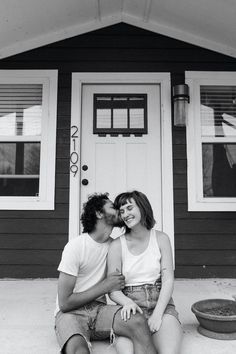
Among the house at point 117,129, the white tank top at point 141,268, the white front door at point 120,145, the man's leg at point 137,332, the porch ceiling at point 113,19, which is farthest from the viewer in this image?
the white front door at point 120,145

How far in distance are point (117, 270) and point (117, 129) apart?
77.1 inches

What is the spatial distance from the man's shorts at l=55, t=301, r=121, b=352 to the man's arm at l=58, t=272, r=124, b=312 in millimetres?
44

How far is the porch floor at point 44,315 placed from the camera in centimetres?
181

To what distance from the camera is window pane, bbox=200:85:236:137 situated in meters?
3.55

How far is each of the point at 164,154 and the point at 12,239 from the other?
5.43ft

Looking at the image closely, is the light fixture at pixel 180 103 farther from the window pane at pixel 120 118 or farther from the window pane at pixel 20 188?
the window pane at pixel 20 188

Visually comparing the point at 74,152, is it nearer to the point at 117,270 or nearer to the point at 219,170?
the point at 219,170

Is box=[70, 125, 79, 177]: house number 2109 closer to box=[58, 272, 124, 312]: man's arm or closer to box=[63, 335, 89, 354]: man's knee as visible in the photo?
box=[58, 272, 124, 312]: man's arm

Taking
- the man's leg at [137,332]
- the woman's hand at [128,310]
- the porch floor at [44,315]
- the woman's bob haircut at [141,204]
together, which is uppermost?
the woman's bob haircut at [141,204]

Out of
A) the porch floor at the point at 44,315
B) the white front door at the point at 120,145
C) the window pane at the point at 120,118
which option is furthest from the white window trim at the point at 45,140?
the porch floor at the point at 44,315

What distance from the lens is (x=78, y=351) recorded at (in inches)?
59.4

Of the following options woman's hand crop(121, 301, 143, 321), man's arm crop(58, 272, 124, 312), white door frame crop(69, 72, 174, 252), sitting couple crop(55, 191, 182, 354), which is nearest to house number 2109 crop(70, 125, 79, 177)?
white door frame crop(69, 72, 174, 252)

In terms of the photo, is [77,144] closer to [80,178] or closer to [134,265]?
[80,178]

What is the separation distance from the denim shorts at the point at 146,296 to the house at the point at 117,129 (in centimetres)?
163
